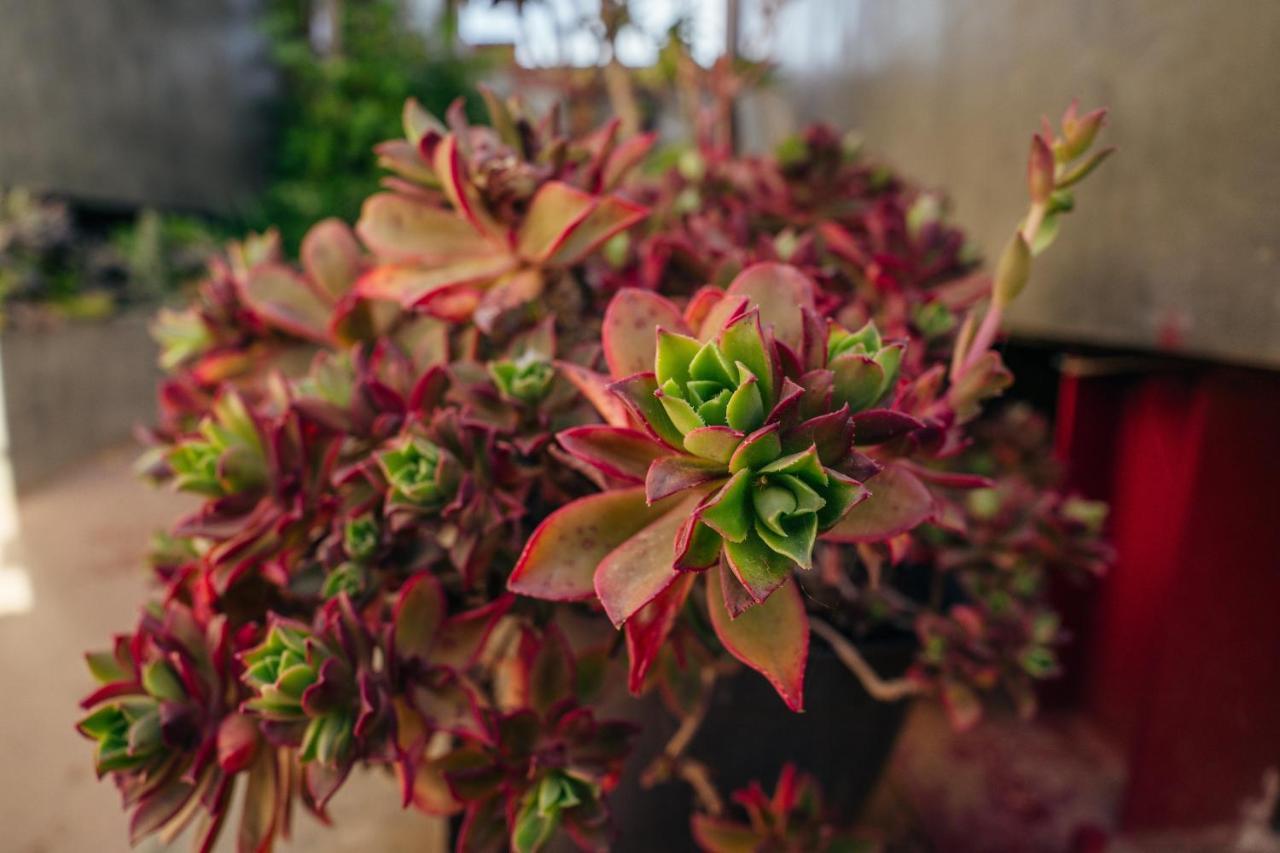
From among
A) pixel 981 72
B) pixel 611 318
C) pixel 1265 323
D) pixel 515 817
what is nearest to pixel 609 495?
pixel 611 318

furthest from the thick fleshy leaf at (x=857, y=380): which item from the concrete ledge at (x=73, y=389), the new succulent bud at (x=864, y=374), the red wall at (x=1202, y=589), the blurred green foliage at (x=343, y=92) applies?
the blurred green foliage at (x=343, y=92)

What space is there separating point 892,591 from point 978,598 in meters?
0.08

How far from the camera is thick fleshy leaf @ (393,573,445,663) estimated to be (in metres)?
0.55

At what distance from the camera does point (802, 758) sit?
0.80m

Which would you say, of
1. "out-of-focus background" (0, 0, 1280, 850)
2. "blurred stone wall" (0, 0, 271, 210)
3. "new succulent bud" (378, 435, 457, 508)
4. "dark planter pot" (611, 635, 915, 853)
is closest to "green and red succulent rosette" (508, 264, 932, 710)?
"new succulent bud" (378, 435, 457, 508)

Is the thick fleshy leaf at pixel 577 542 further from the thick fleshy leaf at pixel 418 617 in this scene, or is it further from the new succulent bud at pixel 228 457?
the new succulent bud at pixel 228 457

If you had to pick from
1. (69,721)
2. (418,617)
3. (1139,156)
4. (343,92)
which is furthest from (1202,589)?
(343,92)

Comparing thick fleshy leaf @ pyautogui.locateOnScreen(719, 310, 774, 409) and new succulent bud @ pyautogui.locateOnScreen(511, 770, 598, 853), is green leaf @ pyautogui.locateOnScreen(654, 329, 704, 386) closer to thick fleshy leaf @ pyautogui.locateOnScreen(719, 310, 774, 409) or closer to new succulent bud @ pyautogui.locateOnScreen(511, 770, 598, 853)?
thick fleshy leaf @ pyautogui.locateOnScreen(719, 310, 774, 409)

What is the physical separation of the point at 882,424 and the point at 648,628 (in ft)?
0.54

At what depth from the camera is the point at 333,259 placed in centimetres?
73

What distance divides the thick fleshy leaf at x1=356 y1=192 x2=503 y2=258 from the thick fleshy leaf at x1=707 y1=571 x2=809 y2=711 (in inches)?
13.6

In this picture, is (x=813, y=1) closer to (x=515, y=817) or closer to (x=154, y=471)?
(x=154, y=471)

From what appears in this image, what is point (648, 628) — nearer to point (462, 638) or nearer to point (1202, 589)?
point (462, 638)

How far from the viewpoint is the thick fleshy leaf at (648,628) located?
45cm
